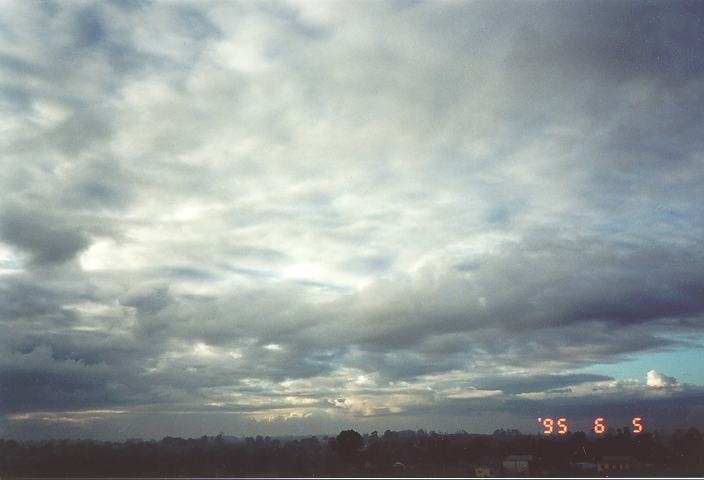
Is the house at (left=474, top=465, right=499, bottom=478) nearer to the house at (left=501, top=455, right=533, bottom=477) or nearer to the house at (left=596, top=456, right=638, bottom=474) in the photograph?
the house at (left=501, top=455, right=533, bottom=477)

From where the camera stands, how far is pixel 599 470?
101 feet

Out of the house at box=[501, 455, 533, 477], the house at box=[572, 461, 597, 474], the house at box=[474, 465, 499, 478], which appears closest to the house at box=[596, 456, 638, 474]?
the house at box=[572, 461, 597, 474]

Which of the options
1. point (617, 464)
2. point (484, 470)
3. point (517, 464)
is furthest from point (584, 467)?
point (484, 470)

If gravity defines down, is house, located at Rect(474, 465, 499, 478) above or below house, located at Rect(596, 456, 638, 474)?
below

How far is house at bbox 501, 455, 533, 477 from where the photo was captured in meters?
33.4

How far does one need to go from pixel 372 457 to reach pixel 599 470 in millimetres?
18763

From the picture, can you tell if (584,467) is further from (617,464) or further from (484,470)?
(484,470)

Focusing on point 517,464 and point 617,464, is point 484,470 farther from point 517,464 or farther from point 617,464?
point 617,464

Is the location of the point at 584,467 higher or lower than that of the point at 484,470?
higher

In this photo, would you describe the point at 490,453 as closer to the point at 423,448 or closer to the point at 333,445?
the point at 423,448

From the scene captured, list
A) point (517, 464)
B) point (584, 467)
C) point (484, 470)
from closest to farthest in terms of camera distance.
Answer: point (484, 470) < point (584, 467) < point (517, 464)

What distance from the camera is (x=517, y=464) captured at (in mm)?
34781

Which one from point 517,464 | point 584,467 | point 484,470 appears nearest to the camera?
point 484,470

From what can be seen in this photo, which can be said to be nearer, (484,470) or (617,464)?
(484,470)
